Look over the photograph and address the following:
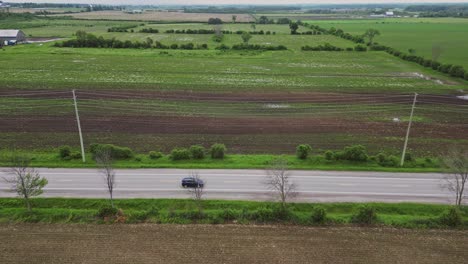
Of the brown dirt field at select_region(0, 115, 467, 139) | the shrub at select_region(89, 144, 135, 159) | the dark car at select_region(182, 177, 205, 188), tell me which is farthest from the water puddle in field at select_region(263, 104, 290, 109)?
the dark car at select_region(182, 177, 205, 188)

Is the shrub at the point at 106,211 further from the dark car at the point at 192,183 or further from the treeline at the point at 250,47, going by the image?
the treeline at the point at 250,47

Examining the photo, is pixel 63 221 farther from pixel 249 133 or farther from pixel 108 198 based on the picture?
pixel 249 133

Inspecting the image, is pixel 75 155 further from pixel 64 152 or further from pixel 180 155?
pixel 180 155

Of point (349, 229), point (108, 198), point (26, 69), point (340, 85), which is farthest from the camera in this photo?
point (26, 69)

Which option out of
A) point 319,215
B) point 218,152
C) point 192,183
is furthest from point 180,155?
point 319,215

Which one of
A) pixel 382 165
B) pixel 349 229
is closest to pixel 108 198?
pixel 349 229

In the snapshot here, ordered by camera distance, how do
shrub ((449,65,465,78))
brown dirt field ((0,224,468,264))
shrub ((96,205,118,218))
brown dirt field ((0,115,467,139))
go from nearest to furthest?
brown dirt field ((0,224,468,264)), shrub ((96,205,118,218)), brown dirt field ((0,115,467,139)), shrub ((449,65,465,78))

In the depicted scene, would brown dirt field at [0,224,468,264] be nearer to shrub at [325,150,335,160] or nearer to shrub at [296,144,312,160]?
shrub at [325,150,335,160]
